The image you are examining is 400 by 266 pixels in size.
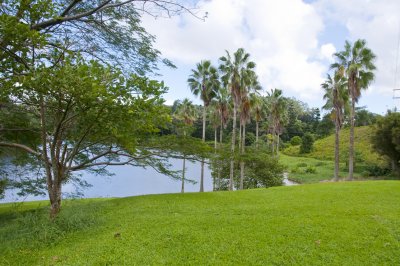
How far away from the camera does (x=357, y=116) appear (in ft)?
157

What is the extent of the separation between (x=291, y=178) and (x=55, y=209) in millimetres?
24645

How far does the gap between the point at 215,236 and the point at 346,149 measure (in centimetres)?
3329

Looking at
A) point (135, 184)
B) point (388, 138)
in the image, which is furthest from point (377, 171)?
point (135, 184)

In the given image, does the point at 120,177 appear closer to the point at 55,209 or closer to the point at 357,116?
the point at 55,209

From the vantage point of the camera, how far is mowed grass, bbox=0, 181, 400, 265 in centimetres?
421

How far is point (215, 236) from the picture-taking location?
5.04 metres

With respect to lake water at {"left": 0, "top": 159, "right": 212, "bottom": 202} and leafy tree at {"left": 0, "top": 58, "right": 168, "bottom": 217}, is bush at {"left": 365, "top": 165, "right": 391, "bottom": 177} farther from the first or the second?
leafy tree at {"left": 0, "top": 58, "right": 168, "bottom": 217}

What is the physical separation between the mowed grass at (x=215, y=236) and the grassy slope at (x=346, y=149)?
25.3 metres

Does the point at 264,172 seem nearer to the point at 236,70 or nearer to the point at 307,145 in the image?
the point at 236,70

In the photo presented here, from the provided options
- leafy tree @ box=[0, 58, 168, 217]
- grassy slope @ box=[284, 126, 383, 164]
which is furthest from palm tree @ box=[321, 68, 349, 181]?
A: leafy tree @ box=[0, 58, 168, 217]

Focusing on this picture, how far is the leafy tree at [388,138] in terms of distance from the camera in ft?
70.5

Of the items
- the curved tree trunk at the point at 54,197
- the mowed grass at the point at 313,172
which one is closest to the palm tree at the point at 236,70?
the mowed grass at the point at 313,172

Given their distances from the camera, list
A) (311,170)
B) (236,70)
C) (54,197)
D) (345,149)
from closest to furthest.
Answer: (54,197)
(236,70)
(311,170)
(345,149)

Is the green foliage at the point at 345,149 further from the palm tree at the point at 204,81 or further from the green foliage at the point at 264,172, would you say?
the palm tree at the point at 204,81
